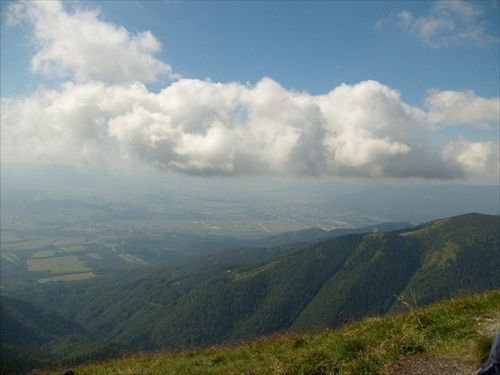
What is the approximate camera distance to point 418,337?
11.0 m

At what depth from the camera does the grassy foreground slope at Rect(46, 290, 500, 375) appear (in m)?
9.96

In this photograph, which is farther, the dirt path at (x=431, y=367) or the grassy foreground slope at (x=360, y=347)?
the grassy foreground slope at (x=360, y=347)

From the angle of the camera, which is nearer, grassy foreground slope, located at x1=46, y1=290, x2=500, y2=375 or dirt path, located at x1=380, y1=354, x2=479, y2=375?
dirt path, located at x1=380, y1=354, x2=479, y2=375

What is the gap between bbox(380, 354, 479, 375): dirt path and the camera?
9.13 meters

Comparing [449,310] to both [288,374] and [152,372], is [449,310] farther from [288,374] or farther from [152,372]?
[152,372]

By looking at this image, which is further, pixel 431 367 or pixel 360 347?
pixel 360 347

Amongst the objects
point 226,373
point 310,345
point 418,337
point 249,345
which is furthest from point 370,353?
point 249,345

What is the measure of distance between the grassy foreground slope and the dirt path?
0.65 feet

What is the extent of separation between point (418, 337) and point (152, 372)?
29.8ft

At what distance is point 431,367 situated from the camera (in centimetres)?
948

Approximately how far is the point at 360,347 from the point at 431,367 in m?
1.98

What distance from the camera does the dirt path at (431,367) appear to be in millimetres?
9133

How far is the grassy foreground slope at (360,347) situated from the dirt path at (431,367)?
0.65 feet

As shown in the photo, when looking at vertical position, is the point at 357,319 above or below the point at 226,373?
above
